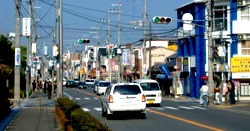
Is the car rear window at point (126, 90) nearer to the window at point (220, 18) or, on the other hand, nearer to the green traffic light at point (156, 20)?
the green traffic light at point (156, 20)

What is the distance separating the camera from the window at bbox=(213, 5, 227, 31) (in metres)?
53.8

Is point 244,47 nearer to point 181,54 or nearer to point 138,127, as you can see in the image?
point 181,54

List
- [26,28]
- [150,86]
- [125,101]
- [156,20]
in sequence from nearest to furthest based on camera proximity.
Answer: [125,101] < [156,20] < [150,86] < [26,28]

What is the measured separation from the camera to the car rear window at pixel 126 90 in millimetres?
26188

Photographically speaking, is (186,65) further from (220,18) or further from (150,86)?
(150,86)

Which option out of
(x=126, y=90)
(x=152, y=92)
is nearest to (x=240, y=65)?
(x=152, y=92)

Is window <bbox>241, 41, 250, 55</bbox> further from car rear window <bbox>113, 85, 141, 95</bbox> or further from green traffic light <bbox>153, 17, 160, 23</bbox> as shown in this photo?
car rear window <bbox>113, 85, 141, 95</bbox>

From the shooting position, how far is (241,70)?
49688mm

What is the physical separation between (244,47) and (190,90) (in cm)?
1127

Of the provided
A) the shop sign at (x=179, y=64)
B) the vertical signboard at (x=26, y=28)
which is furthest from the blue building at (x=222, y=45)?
the vertical signboard at (x=26, y=28)

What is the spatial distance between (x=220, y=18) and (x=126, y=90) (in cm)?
3036

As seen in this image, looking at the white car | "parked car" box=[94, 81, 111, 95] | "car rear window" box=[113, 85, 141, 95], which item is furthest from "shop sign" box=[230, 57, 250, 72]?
the white car

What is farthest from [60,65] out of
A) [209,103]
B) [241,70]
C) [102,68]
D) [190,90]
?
[102,68]

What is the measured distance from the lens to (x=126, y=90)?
26.3 meters
